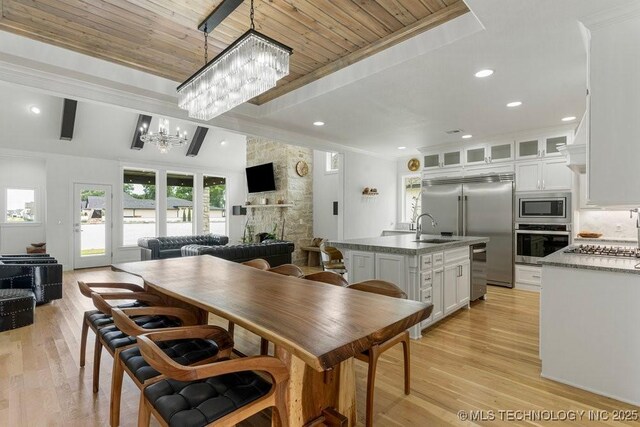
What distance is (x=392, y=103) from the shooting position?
3.77 m

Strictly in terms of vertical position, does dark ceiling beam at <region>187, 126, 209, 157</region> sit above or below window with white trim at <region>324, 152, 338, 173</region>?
above

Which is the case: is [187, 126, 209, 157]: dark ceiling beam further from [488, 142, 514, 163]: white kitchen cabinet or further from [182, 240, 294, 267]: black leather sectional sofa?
[488, 142, 514, 163]: white kitchen cabinet

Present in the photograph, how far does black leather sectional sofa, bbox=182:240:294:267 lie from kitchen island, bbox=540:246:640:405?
14.3 feet

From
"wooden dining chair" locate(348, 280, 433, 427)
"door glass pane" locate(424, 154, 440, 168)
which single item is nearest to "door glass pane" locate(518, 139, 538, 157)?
"door glass pane" locate(424, 154, 440, 168)

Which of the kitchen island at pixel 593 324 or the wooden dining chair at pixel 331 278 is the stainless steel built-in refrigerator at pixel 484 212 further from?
the wooden dining chair at pixel 331 278

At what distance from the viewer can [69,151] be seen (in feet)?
23.3

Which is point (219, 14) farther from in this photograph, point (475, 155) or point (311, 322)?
point (475, 155)

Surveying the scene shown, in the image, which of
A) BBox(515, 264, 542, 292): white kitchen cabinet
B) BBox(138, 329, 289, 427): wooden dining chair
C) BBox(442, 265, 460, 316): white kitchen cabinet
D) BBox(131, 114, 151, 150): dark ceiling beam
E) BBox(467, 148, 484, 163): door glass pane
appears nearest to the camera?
BBox(138, 329, 289, 427): wooden dining chair

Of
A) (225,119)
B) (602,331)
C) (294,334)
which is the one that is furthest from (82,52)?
(602,331)

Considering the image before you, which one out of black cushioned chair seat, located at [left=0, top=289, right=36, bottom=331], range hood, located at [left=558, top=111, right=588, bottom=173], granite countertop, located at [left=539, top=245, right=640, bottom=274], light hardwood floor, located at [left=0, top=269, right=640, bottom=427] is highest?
range hood, located at [left=558, top=111, right=588, bottom=173]

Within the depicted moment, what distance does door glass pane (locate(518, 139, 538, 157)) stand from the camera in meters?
5.04

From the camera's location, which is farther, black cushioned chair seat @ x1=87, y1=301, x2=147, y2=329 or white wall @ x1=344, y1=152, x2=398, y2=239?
white wall @ x1=344, y1=152, x2=398, y2=239

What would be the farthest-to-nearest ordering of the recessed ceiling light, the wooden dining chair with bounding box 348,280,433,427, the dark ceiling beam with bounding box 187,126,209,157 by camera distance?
1. the dark ceiling beam with bounding box 187,126,209,157
2. the recessed ceiling light
3. the wooden dining chair with bounding box 348,280,433,427

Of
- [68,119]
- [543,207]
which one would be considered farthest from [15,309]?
[543,207]
